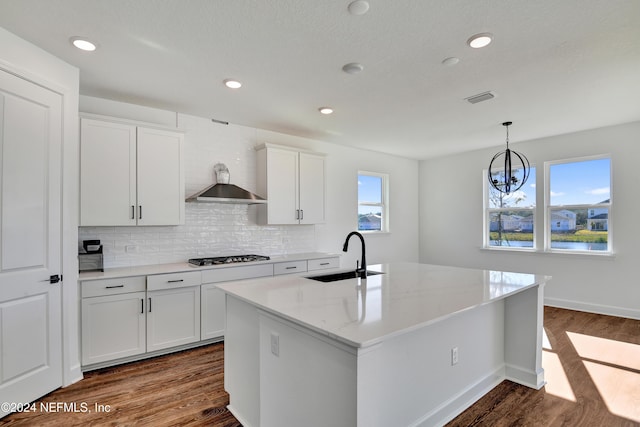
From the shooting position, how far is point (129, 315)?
3.07 metres

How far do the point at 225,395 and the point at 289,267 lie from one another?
183 centimetres

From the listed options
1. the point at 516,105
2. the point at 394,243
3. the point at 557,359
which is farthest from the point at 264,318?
the point at 394,243

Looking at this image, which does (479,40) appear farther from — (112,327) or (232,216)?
(112,327)

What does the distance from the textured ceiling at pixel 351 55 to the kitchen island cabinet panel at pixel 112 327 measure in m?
1.99

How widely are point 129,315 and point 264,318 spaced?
1.90 meters

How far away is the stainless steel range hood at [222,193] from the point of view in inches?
144

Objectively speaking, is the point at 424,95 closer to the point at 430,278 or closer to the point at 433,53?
the point at 433,53

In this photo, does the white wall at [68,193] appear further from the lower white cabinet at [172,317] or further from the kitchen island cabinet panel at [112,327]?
the lower white cabinet at [172,317]

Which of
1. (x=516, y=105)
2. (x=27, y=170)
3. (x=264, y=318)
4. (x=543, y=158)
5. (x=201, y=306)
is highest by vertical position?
(x=516, y=105)

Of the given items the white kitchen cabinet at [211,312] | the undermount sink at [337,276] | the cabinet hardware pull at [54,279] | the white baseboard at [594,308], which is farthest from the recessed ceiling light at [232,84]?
the white baseboard at [594,308]

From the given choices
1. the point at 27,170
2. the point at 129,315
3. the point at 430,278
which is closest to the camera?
the point at 27,170

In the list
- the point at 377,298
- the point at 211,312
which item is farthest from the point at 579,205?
the point at 211,312

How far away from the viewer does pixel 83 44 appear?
93.7 inches

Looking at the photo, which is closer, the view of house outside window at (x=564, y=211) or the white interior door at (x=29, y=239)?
the white interior door at (x=29, y=239)
